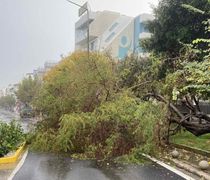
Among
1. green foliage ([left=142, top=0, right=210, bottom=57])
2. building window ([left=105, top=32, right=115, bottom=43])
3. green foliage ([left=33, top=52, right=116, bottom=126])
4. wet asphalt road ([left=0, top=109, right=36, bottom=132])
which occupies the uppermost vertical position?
building window ([left=105, top=32, right=115, bottom=43])

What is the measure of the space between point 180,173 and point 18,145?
307 inches

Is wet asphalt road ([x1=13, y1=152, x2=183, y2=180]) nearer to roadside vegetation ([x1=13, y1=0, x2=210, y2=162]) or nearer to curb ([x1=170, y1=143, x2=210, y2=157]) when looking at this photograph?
roadside vegetation ([x1=13, y1=0, x2=210, y2=162])

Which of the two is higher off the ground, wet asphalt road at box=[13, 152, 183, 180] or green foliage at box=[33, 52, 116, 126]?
green foliage at box=[33, 52, 116, 126]

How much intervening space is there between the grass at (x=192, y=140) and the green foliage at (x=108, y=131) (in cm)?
201

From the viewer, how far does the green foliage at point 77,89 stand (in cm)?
1589

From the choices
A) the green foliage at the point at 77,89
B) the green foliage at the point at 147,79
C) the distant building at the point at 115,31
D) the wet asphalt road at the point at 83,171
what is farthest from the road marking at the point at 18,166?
the distant building at the point at 115,31

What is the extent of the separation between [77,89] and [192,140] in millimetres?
5679

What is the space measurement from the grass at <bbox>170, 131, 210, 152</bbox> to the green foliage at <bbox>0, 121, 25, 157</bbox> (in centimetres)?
682

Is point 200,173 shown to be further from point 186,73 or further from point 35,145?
point 35,145

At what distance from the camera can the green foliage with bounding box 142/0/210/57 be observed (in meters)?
23.5

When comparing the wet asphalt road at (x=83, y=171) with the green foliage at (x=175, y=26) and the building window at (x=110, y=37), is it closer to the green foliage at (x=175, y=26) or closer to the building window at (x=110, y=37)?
the green foliage at (x=175, y=26)

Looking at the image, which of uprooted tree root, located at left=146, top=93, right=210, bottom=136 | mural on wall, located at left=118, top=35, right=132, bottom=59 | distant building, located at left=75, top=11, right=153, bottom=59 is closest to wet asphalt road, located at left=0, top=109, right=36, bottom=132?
uprooted tree root, located at left=146, top=93, right=210, bottom=136

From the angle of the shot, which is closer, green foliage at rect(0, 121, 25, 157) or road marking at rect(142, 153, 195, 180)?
road marking at rect(142, 153, 195, 180)

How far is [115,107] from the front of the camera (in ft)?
47.6
